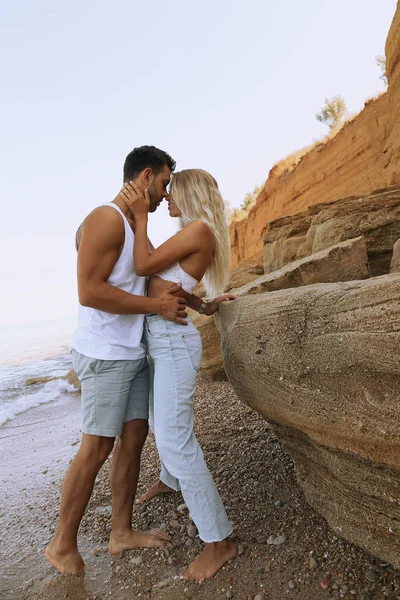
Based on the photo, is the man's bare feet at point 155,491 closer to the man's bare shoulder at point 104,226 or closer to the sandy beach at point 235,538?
the sandy beach at point 235,538

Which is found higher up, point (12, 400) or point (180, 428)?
point (180, 428)

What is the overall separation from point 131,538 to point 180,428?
90cm

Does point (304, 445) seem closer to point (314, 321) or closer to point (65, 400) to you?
point (314, 321)

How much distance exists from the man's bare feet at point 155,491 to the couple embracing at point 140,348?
1.77 ft

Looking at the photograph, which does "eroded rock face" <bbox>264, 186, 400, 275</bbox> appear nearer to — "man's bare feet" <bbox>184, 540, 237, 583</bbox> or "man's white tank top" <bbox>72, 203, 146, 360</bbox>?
"man's white tank top" <bbox>72, 203, 146, 360</bbox>

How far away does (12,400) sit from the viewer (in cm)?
1033

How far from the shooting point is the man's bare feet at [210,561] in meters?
2.44

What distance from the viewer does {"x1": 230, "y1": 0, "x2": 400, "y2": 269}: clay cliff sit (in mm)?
9570

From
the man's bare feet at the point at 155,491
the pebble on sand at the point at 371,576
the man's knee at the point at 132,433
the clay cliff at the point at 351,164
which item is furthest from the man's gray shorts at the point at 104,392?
the clay cliff at the point at 351,164

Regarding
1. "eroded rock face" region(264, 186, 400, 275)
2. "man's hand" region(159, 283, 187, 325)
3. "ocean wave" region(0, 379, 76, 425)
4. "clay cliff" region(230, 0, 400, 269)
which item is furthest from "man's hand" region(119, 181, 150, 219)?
"ocean wave" region(0, 379, 76, 425)

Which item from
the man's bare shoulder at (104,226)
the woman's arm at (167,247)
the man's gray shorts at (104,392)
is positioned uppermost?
the man's bare shoulder at (104,226)

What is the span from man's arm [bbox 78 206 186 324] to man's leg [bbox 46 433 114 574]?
0.82 m

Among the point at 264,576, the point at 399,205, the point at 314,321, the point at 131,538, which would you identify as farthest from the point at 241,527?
the point at 399,205

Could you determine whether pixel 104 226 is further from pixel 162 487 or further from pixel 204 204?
pixel 162 487
